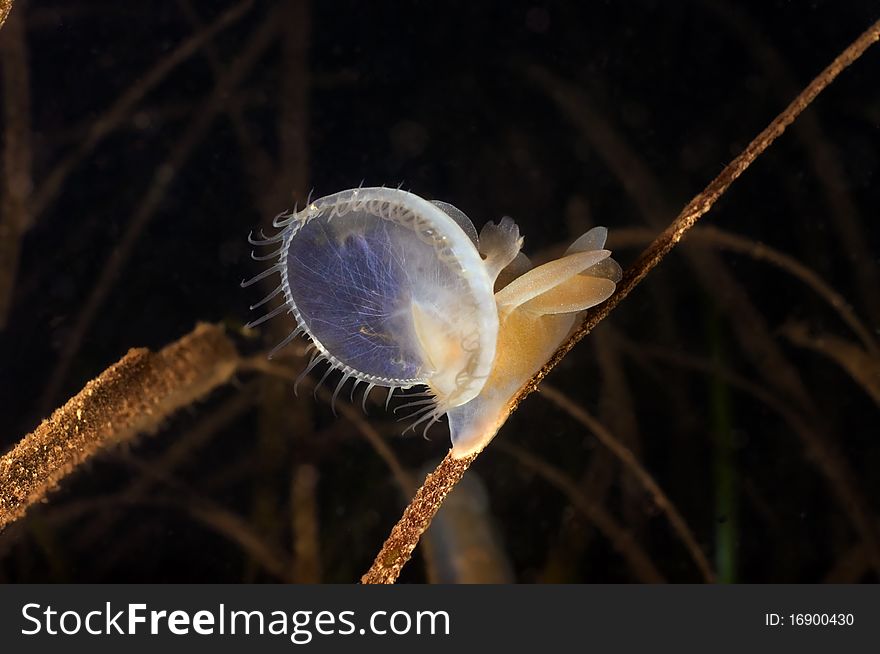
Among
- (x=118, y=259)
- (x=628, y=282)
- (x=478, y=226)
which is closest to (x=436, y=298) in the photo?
(x=628, y=282)

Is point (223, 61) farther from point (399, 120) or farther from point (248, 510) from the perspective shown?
point (248, 510)

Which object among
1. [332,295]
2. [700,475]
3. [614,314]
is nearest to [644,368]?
[614,314]

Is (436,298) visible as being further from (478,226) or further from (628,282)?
(478,226)

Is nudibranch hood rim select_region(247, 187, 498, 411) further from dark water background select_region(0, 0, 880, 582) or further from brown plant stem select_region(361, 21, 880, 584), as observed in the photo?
dark water background select_region(0, 0, 880, 582)

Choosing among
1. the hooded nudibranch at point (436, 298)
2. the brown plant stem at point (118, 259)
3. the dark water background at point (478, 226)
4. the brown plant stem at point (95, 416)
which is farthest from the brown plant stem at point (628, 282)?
the brown plant stem at point (118, 259)

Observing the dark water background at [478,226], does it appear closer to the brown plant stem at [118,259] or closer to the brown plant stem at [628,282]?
the brown plant stem at [118,259]
